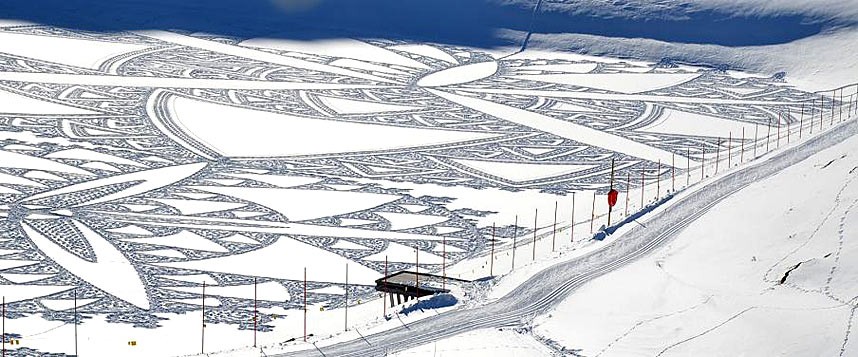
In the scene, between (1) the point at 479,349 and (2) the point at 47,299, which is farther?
(2) the point at 47,299

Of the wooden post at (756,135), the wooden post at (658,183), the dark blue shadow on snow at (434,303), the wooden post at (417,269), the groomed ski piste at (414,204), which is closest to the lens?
the groomed ski piste at (414,204)

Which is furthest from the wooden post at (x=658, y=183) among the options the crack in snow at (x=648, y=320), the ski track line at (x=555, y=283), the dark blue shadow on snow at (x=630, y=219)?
the crack in snow at (x=648, y=320)

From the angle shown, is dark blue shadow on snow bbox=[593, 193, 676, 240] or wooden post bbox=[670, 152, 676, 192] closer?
dark blue shadow on snow bbox=[593, 193, 676, 240]

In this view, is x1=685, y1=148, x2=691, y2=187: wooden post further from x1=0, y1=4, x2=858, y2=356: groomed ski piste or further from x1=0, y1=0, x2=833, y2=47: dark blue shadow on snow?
x1=0, y1=0, x2=833, y2=47: dark blue shadow on snow

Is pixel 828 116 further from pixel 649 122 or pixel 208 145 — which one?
pixel 208 145

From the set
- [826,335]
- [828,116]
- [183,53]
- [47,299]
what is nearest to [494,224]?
[47,299]

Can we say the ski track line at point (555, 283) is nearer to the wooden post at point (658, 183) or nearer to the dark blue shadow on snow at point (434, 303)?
the dark blue shadow on snow at point (434, 303)

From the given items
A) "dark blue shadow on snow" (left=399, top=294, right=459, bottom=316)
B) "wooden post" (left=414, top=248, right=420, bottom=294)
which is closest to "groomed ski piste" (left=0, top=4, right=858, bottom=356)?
"dark blue shadow on snow" (left=399, top=294, right=459, bottom=316)
